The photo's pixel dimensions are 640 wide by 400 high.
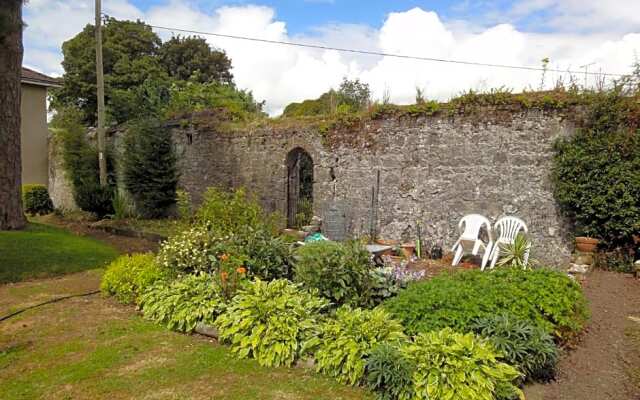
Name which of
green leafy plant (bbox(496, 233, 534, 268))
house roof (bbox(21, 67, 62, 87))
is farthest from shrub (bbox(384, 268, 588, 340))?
house roof (bbox(21, 67, 62, 87))

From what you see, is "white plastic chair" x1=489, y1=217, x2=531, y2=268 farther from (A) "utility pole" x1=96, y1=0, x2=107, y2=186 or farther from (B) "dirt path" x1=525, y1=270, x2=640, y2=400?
(A) "utility pole" x1=96, y1=0, x2=107, y2=186

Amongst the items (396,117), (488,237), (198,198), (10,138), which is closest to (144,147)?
(198,198)

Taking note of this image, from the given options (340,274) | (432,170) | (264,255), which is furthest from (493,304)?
(432,170)

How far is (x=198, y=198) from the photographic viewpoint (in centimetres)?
1280

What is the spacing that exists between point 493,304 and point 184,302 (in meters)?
3.25

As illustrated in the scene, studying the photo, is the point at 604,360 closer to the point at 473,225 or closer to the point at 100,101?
the point at 473,225

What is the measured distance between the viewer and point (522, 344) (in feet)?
11.3

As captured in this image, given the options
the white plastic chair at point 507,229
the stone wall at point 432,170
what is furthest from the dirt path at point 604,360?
the stone wall at point 432,170

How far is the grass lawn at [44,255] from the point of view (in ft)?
24.9

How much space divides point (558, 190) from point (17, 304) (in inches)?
326

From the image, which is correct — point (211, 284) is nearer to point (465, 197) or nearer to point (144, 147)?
point (465, 197)

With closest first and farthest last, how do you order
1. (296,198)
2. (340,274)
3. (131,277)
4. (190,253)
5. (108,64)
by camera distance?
(340,274)
(131,277)
(190,253)
(296,198)
(108,64)

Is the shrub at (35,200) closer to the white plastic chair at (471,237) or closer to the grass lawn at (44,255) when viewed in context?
the grass lawn at (44,255)

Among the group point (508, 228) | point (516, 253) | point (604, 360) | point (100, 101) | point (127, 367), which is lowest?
point (127, 367)
